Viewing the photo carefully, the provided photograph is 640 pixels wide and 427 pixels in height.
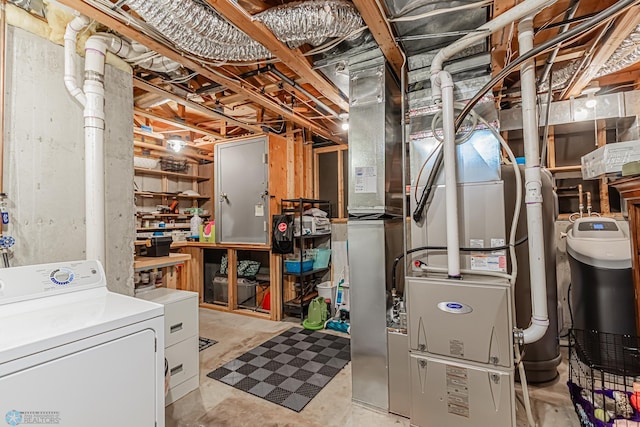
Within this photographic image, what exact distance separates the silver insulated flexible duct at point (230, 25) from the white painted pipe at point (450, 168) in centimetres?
67

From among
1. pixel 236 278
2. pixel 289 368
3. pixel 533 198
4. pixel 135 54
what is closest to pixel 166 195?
pixel 236 278

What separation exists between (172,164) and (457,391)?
209 inches

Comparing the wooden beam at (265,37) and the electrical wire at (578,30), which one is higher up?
the wooden beam at (265,37)

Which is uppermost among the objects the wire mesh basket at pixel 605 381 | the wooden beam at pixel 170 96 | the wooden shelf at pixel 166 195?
the wooden beam at pixel 170 96

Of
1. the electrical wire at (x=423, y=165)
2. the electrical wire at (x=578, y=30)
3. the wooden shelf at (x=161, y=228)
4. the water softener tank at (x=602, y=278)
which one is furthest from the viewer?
the wooden shelf at (x=161, y=228)

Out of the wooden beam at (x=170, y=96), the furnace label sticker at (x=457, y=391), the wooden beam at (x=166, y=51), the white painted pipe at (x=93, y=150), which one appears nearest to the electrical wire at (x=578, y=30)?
the furnace label sticker at (x=457, y=391)

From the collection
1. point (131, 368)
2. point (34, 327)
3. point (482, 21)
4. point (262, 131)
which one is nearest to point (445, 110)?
point (482, 21)

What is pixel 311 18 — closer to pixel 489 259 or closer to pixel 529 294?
pixel 489 259

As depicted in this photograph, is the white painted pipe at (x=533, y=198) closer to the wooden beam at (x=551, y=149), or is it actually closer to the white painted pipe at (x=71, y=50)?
the wooden beam at (x=551, y=149)

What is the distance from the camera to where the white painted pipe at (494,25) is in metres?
1.50

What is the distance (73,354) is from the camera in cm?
116

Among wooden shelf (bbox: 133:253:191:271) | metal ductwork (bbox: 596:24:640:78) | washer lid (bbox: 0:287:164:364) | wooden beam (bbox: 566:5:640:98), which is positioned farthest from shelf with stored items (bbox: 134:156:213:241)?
metal ductwork (bbox: 596:24:640:78)

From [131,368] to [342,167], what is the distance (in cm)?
373

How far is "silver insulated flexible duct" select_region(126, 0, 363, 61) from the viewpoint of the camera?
1607 mm
